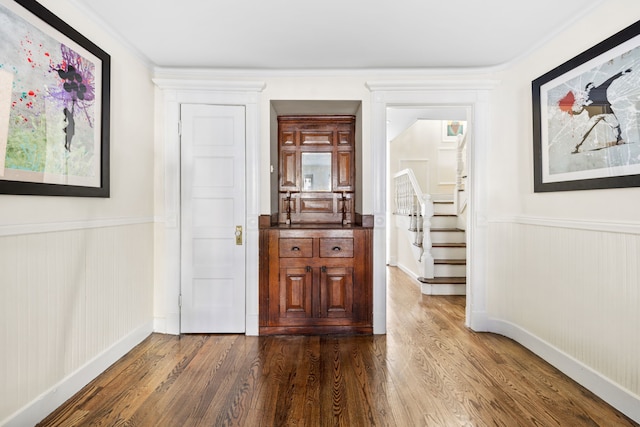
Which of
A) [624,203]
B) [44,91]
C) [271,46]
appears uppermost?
[271,46]

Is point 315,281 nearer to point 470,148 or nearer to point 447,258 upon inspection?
point 470,148

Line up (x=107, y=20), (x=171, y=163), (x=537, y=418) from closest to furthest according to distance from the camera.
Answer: (x=537, y=418), (x=107, y=20), (x=171, y=163)

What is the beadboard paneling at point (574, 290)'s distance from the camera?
1954 mm

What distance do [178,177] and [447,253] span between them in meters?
3.57

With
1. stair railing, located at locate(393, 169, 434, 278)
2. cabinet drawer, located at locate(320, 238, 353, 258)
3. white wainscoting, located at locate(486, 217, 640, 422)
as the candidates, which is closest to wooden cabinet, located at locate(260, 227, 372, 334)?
cabinet drawer, located at locate(320, 238, 353, 258)

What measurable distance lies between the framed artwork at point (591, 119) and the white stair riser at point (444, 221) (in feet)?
8.75

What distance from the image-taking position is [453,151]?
6609 millimetres

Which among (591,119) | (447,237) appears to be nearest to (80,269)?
(591,119)

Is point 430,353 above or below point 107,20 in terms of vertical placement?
below

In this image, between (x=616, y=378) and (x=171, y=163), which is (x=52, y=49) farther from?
(x=616, y=378)

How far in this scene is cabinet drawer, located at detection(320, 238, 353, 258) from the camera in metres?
3.09

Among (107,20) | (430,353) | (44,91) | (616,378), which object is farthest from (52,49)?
(616,378)

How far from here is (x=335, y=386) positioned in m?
2.18

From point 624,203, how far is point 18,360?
3.31 metres
